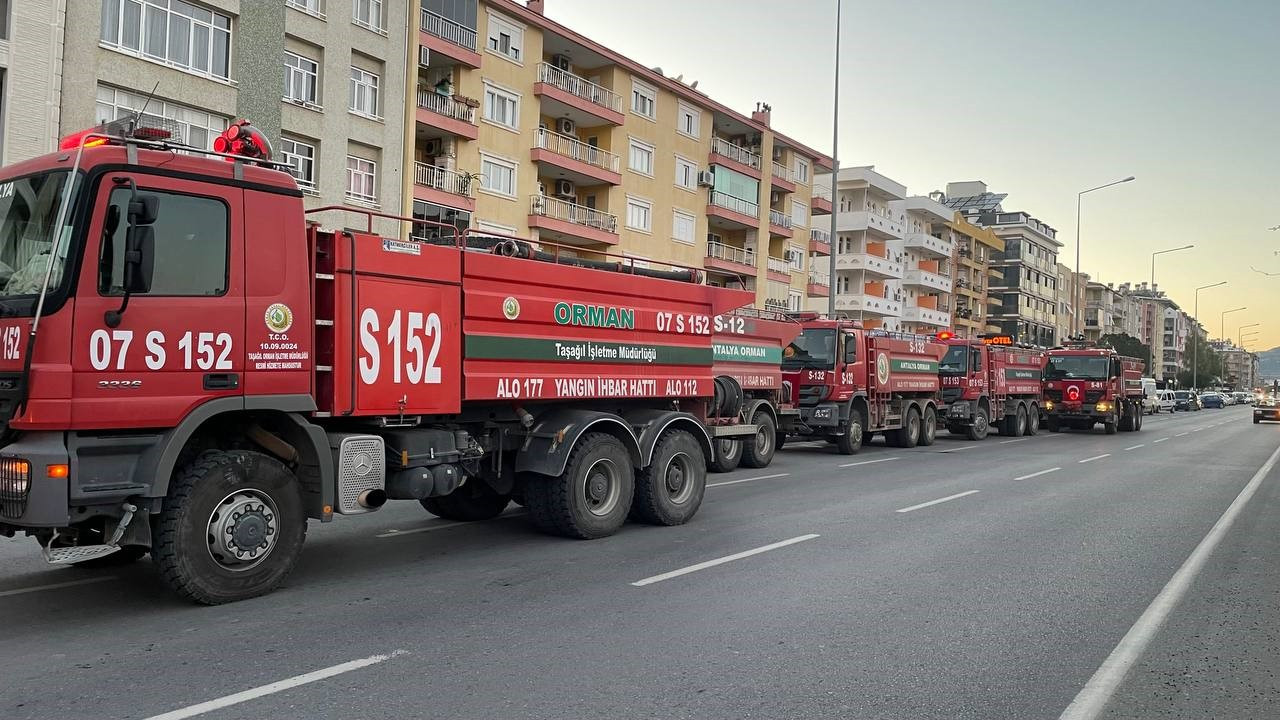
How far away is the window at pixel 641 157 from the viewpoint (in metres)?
37.5

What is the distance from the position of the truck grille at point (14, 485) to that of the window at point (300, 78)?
21.2 m

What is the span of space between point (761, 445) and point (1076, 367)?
19552mm

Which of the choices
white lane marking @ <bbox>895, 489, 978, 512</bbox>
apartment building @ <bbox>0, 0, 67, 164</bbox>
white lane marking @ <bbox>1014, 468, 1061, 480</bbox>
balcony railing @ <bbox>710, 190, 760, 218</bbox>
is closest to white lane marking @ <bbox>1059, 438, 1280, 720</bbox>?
white lane marking @ <bbox>895, 489, 978, 512</bbox>

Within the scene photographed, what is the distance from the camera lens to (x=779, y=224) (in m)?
47.8

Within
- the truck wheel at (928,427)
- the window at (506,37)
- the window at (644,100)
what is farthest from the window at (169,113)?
the truck wheel at (928,427)

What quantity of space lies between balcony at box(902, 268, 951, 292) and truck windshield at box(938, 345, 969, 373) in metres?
39.9

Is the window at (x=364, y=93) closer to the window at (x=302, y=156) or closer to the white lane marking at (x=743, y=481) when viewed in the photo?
the window at (x=302, y=156)

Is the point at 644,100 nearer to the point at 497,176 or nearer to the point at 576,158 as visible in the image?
the point at 576,158

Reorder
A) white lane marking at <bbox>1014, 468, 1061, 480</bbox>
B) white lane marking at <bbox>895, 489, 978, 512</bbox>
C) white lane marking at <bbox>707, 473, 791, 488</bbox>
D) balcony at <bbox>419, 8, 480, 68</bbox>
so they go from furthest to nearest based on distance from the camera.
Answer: balcony at <bbox>419, 8, 480, 68</bbox>, white lane marking at <bbox>1014, 468, 1061, 480</bbox>, white lane marking at <bbox>707, 473, 791, 488</bbox>, white lane marking at <bbox>895, 489, 978, 512</bbox>

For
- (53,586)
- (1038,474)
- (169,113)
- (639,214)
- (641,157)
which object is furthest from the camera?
(641,157)

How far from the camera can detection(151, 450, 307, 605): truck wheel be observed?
5922mm

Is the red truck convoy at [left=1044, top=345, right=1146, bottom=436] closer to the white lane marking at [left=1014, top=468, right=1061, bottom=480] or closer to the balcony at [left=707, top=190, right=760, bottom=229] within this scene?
the balcony at [left=707, top=190, right=760, bottom=229]

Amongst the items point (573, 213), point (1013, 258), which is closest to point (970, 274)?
point (1013, 258)

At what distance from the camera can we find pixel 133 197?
18.5ft
